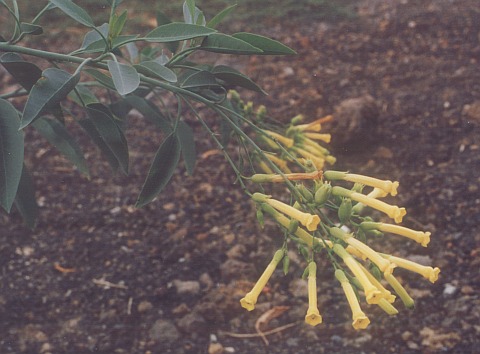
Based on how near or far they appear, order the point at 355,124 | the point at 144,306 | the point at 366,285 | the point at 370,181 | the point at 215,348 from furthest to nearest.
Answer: the point at 355,124, the point at 144,306, the point at 215,348, the point at 370,181, the point at 366,285

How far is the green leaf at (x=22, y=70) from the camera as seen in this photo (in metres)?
1.35

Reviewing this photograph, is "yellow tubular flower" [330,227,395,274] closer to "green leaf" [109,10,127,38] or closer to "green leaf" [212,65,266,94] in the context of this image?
"green leaf" [212,65,266,94]

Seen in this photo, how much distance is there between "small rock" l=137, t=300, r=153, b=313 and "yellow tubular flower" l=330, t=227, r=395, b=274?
1048 millimetres

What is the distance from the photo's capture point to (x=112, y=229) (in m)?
2.47

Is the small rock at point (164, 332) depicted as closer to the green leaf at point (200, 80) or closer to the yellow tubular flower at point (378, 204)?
the green leaf at point (200, 80)

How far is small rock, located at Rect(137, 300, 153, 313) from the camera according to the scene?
213 centimetres

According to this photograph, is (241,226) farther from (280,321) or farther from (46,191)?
(46,191)

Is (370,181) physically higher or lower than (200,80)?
lower

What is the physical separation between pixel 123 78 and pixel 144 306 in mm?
1055

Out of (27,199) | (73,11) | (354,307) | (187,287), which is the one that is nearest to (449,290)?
(187,287)

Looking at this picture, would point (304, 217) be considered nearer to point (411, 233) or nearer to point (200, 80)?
point (411, 233)

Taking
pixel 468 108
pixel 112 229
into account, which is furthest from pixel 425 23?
pixel 112 229

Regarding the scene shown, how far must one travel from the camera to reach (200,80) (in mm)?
1515

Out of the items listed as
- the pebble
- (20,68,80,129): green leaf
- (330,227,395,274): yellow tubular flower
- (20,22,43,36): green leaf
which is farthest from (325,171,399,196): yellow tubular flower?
the pebble
